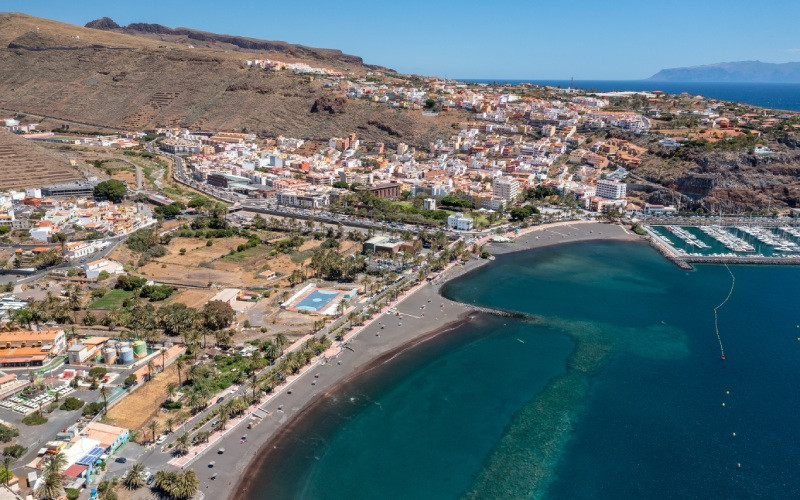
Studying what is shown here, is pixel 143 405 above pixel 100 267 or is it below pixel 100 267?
below

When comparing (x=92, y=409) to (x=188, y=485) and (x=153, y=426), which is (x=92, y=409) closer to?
(x=153, y=426)

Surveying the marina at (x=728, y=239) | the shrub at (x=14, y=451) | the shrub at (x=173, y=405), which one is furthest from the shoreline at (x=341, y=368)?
the marina at (x=728, y=239)

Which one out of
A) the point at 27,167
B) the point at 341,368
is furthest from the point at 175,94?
the point at 341,368

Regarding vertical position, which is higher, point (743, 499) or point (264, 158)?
point (264, 158)

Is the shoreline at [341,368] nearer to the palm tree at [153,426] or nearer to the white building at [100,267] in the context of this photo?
the palm tree at [153,426]

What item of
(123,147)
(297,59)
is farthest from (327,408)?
(297,59)

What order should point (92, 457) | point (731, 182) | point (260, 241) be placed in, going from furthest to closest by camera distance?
1. point (731, 182)
2. point (260, 241)
3. point (92, 457)

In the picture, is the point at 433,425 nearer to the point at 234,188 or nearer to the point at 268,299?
the point at 268,299
